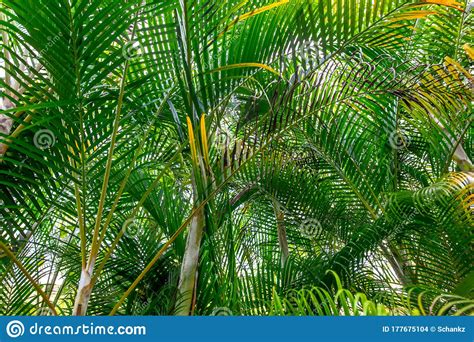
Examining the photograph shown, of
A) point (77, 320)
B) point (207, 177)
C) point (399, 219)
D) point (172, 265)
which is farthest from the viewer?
point (172, 265)

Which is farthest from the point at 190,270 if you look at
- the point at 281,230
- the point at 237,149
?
the point at 281,230

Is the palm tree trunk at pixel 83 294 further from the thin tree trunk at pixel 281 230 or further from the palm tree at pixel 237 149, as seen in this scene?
the thin tree trunk at pixel 281 230

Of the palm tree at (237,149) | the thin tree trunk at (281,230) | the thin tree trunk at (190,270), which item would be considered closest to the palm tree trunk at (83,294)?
the palm tree at (237,149)

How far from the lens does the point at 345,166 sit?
6.77ft

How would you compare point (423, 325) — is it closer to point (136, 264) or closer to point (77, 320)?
point (77, 320)

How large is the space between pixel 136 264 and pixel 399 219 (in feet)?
3.38

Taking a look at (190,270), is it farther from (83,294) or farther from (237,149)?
(237,149)

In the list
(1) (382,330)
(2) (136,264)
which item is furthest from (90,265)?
(2) (136,264)

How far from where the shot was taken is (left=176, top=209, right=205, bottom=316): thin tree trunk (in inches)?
51.4

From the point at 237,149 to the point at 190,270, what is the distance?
65 centimetres

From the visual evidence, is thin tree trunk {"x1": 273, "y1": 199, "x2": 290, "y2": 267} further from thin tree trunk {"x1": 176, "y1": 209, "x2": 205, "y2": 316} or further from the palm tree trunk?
the palm tree trunk

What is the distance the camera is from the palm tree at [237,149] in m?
1.19

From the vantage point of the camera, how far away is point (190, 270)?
4.29 ft

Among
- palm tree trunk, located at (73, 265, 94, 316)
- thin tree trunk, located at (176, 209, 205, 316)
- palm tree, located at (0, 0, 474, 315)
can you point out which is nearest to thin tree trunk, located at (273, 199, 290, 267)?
palm tree, located at (0, 0, 474, 315)
